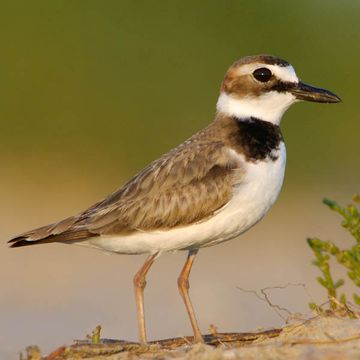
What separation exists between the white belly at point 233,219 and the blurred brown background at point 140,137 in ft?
7.75

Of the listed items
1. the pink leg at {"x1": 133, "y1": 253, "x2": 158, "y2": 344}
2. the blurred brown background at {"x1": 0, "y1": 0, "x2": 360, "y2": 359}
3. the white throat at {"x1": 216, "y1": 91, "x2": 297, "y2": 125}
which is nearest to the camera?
the pink leg at {"x1": 133, "y1": 253, "x2": 158, "y2": 344}

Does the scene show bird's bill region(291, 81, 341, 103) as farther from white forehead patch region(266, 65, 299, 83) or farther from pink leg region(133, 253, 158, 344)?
pink leg region(133, 253, 158, 344)

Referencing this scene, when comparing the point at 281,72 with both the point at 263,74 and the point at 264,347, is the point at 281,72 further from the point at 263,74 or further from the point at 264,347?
the point at 264,347

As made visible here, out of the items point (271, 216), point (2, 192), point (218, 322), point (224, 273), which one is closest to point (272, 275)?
point (224, 273)

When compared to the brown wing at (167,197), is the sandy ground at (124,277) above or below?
above

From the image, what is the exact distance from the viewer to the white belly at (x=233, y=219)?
7.20 metres

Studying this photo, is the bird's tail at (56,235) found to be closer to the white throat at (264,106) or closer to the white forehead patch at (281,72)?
the white throat at (264,106)

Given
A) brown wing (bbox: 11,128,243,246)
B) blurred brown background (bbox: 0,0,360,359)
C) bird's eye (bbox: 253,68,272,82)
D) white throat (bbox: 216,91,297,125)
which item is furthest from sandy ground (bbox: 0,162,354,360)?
bird's eye (bbox: 253,68,272,82)

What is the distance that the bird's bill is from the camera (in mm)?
7824

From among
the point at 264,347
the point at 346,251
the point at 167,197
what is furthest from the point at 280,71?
the point at 264,347

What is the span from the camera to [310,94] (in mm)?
7855

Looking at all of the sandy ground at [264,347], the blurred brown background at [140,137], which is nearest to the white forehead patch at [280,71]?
the sandy ground at [264,347]

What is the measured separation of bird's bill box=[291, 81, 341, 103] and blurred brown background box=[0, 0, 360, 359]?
3.39 m

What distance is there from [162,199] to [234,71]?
3.71 feet
